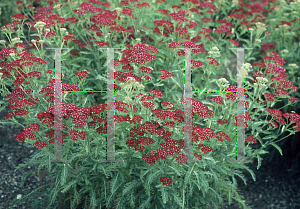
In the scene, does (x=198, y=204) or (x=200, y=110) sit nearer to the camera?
(x=200, y=110)

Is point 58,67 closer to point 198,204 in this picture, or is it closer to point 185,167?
point 185,167

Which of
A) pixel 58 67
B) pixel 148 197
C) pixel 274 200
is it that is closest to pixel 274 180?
pixel 274 200

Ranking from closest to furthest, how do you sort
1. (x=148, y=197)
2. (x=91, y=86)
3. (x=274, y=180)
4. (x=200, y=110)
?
(x=200, y=110) → (x=148, y=197) → (x=91, y=86) → (x=274, y=180)

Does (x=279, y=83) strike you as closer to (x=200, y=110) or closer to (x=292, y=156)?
(x=200, y=110)

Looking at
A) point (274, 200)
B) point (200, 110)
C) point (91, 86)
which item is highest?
point (200, 110)

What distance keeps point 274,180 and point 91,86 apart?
9.78 feet

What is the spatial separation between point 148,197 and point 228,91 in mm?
1250

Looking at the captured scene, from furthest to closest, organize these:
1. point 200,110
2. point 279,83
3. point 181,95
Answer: point 181,95 → point 279,83 → point 200,110

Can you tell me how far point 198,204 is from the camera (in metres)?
3.01

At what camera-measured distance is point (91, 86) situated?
13.4 feet

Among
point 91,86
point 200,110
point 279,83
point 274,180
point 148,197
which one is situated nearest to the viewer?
point 200,110

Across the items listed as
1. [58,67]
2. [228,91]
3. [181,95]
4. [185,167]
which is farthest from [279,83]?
[58,67]

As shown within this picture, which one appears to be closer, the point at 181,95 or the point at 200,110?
the point at 200,110

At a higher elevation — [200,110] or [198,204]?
[200,110]
